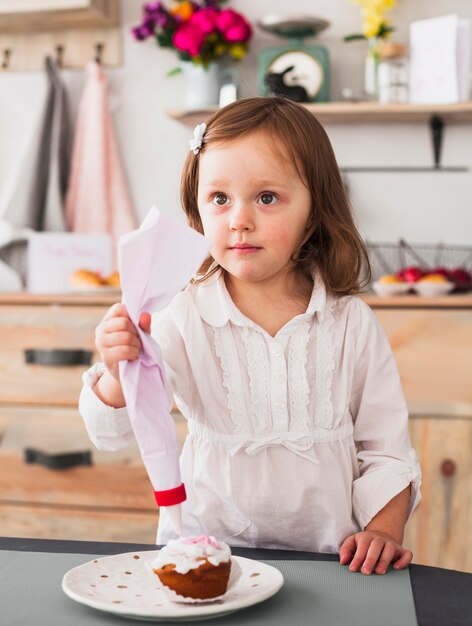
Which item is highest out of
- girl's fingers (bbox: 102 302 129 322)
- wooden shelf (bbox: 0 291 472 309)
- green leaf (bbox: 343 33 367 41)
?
green leaf (bbox: 343 33 367 41)

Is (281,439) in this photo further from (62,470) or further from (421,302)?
(62,470)

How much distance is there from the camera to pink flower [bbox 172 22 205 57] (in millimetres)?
2639

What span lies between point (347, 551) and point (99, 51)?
7.90ft

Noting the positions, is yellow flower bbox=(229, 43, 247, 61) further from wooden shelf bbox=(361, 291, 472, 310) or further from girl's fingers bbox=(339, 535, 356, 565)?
girl's fingers bbox=(339, 535, 356, 565)

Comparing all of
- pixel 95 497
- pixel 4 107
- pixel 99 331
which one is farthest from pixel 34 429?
pixel 99 331

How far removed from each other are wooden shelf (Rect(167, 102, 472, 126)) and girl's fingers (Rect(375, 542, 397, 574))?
72.3 inches

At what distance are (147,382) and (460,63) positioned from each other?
2.00 m

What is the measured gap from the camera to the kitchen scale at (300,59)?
8.62ft

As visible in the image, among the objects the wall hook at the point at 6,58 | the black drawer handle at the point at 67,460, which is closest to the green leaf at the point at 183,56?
the wall hook at the point at 6,58

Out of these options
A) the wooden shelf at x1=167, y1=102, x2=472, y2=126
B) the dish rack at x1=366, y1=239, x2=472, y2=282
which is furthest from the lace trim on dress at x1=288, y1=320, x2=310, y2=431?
the dish rack at x1=366, y1=239, x2=472, y2=282

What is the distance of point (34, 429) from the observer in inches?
93.7

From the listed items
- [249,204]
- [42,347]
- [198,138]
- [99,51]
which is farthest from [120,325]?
[99,51]

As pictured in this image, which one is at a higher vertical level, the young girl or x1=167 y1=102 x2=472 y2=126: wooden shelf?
x1=167 y1=102 x2=472 y2=126: wooden shelf

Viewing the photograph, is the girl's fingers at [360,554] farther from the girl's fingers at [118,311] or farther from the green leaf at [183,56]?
the green leaf at [183,56]
